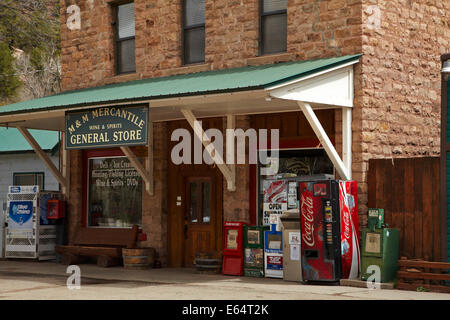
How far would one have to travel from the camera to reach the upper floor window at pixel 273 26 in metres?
16.3

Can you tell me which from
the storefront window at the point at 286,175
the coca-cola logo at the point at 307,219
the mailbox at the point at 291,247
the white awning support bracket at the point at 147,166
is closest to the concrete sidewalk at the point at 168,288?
the mailbox at the point at 291,247

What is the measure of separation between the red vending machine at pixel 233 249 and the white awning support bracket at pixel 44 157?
540cm

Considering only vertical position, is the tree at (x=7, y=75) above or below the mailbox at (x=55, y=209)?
above

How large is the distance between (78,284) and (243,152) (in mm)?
4449

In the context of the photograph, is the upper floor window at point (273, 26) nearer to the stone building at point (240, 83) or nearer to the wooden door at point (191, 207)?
the stone building at point (240, 83)

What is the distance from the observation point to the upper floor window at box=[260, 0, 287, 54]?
53.5 feet

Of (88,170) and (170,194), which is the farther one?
(88,170)

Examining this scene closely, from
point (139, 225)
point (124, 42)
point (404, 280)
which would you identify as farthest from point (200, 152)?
point (404, 280)

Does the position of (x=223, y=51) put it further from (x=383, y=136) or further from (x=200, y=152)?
(x=383, y=136)

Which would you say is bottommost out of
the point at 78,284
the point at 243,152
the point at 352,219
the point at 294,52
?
the point at 78,284

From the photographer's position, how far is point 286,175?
15.8m

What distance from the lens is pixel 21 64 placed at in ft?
127

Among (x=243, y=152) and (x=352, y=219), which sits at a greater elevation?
(x=243, y=152)

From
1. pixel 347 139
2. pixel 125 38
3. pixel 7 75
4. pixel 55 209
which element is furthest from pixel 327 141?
pixel 7 75
